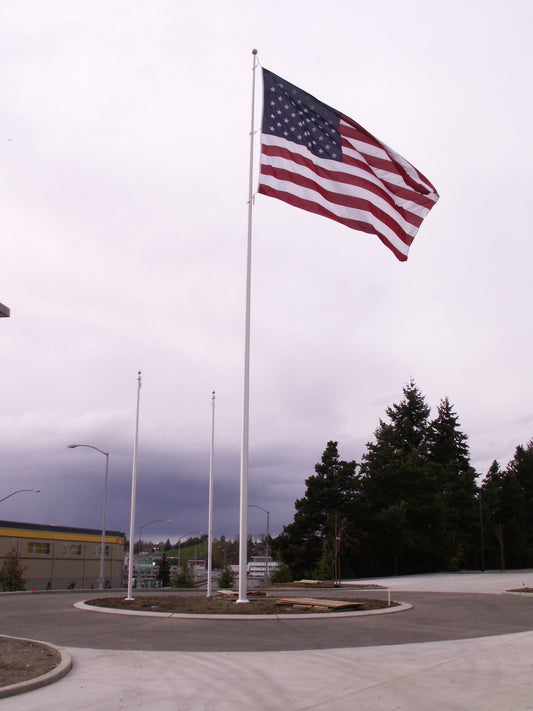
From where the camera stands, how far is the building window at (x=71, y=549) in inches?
3172

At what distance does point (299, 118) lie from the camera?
17.5m

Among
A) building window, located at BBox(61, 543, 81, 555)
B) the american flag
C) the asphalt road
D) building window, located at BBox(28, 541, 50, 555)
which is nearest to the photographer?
the asphalt road

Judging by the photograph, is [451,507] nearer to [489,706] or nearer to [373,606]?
[373,606]

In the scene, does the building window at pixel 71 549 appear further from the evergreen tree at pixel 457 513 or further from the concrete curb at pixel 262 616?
the concrete curb at pixel 262 616

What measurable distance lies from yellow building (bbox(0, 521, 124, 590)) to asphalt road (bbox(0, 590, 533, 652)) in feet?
181

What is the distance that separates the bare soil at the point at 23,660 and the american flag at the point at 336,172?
438 inches

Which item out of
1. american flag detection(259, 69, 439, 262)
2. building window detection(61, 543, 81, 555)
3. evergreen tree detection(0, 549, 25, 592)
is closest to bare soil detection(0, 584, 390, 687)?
american flag detection(259, 69, 439, 262)

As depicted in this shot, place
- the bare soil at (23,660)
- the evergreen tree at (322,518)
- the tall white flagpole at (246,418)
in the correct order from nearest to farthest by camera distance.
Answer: the bare soil at (23,660)
the tall white flagpole at (246,418)
the evergreen tree at (322,518)

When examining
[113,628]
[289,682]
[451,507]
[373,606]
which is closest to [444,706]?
[289,682]

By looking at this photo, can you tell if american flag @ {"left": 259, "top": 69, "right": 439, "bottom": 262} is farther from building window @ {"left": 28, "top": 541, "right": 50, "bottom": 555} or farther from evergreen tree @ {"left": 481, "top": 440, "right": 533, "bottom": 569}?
building window @ {"left": 28, "top": 541, "right": 50, "bottom": 555}

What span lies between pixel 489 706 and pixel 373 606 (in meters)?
11.1

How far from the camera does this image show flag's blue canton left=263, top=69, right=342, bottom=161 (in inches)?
672

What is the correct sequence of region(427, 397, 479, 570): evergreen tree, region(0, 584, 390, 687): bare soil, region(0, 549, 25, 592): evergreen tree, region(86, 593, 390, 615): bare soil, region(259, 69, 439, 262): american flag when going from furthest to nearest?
region(427, 397, 479, 570): evergreen tree < region(0, 549, 25, 592): evergreen tree < region(259, 69, 439, 262): american flag < region(86, 593, 390, 615): bare soil < region(0, 584, 390, 687): bare soil

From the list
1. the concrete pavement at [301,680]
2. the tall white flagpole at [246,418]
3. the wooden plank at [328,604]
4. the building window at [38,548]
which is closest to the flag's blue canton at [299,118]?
the tall white flagpole at [246,418]
